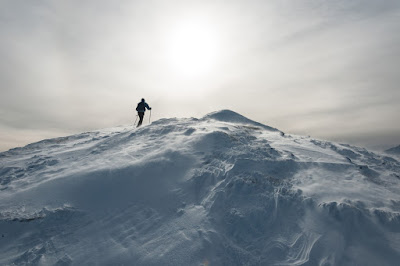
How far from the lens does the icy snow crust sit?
7.11m

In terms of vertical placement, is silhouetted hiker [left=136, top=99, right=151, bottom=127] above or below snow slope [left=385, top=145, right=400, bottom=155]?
above

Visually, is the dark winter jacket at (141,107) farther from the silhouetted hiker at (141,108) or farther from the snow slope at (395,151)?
the snow slope at (395,151)

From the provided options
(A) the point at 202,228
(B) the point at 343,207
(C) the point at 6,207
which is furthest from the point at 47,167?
(B) the point at 343,207

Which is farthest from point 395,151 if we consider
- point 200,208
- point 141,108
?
point 200,208

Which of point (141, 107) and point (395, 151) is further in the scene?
point (395, 151)

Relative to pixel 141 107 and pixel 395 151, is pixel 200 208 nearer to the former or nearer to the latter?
pixel 141 107

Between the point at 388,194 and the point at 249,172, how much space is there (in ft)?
15.7

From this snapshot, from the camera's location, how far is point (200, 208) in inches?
343

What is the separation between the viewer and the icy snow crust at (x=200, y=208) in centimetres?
711

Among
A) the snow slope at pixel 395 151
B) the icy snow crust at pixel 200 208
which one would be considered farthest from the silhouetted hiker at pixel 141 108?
the snow slope at pixel 395 151

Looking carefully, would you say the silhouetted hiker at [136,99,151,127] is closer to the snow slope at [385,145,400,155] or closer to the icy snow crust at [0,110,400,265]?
the icy snow crust at [0,110,400,265]

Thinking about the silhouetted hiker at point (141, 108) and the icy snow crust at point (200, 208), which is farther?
the silhouetted hiker at point (141, 108)

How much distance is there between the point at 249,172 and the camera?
10664 millimetres

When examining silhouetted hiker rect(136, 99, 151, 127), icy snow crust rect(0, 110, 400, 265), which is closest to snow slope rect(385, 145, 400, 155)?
icy snow crust rect(0, 110, 400, 265)
